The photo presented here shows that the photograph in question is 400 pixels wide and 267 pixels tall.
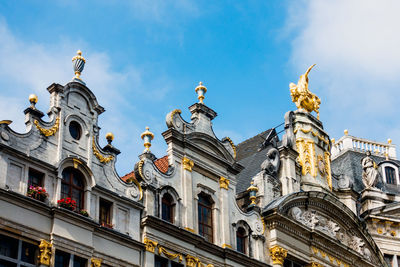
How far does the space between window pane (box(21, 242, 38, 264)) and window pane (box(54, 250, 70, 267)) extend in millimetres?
844

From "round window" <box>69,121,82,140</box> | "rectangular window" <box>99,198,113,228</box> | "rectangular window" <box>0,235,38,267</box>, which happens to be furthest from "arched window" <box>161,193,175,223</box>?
"rectangular window" <box>0,235,38,267</box>

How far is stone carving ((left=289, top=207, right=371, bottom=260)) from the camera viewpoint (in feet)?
122

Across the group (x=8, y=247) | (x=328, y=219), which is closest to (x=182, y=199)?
(x=8, y=247)

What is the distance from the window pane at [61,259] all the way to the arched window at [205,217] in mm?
7116

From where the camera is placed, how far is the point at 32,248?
25.9 metres

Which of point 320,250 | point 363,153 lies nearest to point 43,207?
point 320,250

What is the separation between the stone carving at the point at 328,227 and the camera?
3724 cm

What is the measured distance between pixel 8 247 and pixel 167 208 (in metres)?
7.72

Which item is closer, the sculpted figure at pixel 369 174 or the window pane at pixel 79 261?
the window pane at pixel 79 261

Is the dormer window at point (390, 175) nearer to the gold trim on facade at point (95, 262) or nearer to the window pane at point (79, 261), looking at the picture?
the gold trim on facade at point (95, 262)

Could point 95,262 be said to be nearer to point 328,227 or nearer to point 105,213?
point 105,213

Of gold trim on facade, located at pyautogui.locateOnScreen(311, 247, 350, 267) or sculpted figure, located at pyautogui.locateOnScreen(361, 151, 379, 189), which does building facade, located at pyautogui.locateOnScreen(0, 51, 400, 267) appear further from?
sculpted figure, located at pyautogui.locateOnScreen(361, 151, 379, 189)

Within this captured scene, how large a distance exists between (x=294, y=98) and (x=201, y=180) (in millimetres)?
10241

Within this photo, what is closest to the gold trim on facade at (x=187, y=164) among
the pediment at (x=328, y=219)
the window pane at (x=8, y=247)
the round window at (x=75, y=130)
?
the pediment at (x=328, y=219)
